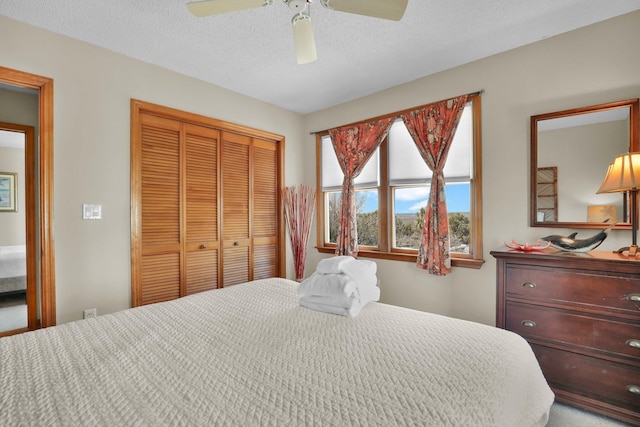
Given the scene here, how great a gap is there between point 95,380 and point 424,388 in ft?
3.31

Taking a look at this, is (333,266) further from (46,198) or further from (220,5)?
(46,198)

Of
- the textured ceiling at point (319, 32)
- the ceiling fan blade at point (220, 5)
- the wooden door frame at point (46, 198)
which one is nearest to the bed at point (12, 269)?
the wooden door frame at point (46, 198)

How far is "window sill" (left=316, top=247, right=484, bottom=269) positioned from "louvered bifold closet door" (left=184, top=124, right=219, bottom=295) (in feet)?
4.26

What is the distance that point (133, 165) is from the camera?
2.41 meters

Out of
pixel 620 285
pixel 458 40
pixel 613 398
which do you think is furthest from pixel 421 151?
pixel 613 398

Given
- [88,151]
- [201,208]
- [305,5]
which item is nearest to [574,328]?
[305,5]

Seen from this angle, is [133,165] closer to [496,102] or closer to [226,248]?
[226,248]

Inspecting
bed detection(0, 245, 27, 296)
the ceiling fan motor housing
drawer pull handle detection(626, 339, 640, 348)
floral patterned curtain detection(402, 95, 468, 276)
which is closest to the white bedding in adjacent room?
bed detection(0, 245, 27, 296)

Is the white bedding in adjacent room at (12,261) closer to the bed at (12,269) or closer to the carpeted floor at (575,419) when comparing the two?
the bed at (12,269)

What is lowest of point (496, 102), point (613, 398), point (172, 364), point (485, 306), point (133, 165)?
point (613, 398)

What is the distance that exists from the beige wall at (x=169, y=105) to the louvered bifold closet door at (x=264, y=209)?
951 millimetres

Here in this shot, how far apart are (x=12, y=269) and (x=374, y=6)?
13.3 feet

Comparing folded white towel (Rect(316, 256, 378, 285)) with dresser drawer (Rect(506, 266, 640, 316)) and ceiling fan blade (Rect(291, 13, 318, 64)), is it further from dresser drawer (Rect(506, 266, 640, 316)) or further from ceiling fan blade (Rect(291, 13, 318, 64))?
ceiling fan blade (Rect(291, 13, 318, 64))

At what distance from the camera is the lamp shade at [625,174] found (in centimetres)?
163
